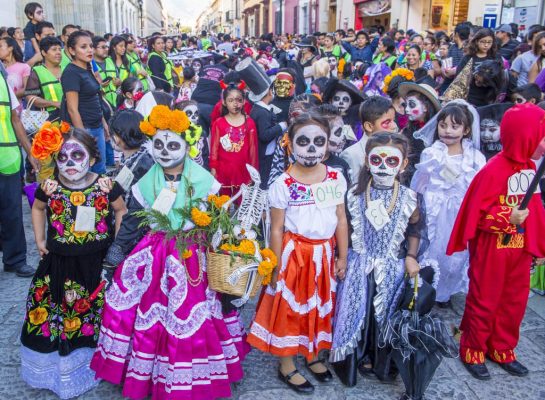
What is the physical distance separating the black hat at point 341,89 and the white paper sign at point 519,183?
77.2 inches

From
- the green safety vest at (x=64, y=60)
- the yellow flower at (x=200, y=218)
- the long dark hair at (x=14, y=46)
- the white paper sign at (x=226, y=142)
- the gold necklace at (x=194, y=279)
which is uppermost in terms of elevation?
the long dark hair at (x=14, y=46)

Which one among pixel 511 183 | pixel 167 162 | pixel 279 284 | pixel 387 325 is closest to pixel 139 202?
pixel 167 162

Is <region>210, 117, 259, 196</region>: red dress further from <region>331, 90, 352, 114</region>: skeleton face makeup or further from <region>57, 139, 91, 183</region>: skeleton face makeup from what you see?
<region>57, 139, 91, 183</region>: skeleton face makeup

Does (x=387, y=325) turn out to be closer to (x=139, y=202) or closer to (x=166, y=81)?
(x=139, y=202)

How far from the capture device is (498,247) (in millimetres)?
3246

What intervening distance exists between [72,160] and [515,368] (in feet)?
10.3

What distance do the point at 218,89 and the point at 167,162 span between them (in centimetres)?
448

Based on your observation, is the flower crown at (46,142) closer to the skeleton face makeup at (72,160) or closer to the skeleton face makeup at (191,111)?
the skeleton face makeup at (72,160)

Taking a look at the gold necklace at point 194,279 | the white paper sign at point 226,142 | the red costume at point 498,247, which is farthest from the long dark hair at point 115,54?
the red costume at point 498,247

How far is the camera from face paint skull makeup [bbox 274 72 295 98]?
5.80 metres

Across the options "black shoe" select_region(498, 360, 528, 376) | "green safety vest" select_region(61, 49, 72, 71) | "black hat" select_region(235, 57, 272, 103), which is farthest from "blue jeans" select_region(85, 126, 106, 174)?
"black shoe" select_region(498, 360, 528, 376)

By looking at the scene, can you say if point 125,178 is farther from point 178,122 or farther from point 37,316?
point 37,316

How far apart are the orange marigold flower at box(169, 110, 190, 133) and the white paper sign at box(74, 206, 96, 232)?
71 centimetres

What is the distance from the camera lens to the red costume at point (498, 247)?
3.18 meters
